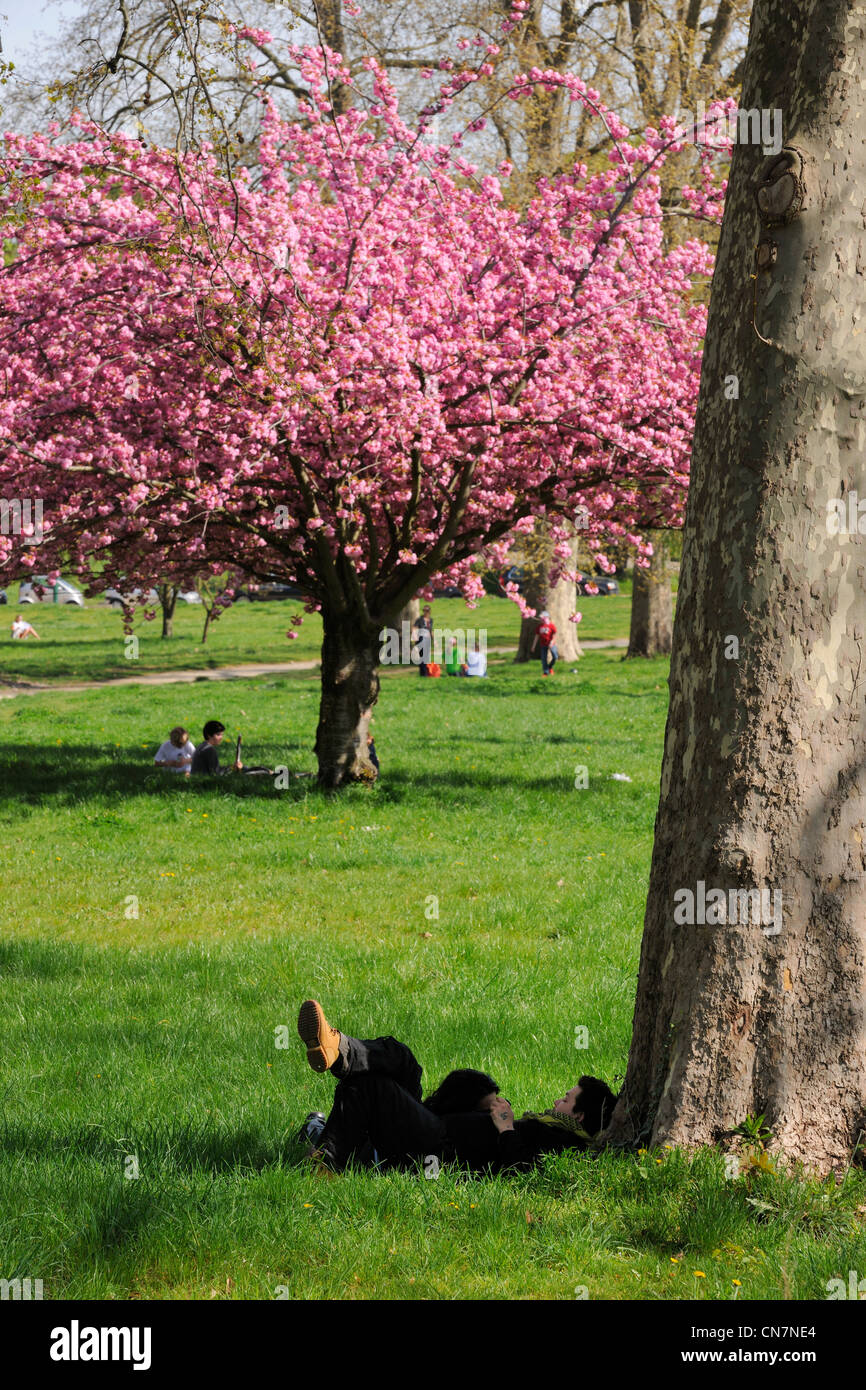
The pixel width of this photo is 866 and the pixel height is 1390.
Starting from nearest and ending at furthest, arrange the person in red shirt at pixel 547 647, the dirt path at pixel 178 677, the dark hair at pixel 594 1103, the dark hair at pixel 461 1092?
the dark hair at pixel 594 1103, the dark hair at pixel 461 1092, the dirt path at pixel 178 677, the person in red shirt at pixel 547 647

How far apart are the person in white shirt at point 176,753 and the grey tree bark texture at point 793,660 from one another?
1164 cm

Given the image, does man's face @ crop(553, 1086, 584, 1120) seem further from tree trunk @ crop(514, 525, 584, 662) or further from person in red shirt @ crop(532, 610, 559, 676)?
tree trunk @ crop(514, 525, 584, 662)

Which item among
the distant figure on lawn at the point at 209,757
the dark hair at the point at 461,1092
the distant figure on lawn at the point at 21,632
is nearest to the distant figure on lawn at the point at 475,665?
the distant figure on lawn at the point at 209,757

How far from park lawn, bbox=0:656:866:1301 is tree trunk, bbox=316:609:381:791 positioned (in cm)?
43

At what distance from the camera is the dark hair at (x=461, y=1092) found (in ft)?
16.1

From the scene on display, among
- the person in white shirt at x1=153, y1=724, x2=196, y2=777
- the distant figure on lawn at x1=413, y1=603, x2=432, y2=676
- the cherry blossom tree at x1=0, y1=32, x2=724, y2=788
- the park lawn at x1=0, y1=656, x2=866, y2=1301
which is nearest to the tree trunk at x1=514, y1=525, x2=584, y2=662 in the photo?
the distant figure on lawn at x1=413, y1=603, x2=432, y2=676

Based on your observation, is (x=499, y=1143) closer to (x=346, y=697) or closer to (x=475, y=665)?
(x=346, y=697)

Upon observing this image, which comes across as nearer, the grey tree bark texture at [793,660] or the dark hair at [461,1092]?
the grey tree bark texture at [793,660]

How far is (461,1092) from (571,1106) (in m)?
0.45

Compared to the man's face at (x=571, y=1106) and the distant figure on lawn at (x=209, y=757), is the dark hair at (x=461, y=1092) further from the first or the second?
the distant figure on lawn at (x=209, y=757)

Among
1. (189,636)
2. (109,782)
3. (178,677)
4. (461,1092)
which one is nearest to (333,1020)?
(461,1092)

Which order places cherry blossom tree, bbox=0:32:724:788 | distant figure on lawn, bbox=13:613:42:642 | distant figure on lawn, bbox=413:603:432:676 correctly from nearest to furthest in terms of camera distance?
cherry blossom tree, bbox=0:32:724:788
distant figure on lawn, bbox=413:603:432:676
distant figure on lawn, bbox=13:613:42:642

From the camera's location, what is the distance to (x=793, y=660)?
407 cm

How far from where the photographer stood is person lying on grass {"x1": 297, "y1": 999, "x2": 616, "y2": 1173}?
4.54 metres
